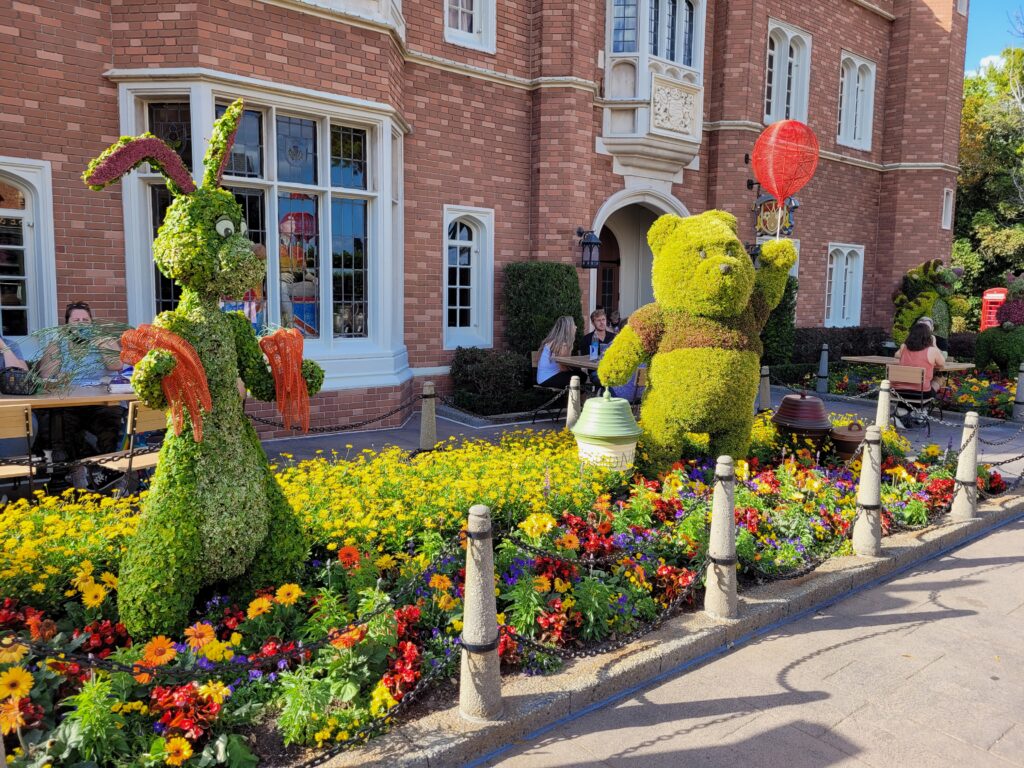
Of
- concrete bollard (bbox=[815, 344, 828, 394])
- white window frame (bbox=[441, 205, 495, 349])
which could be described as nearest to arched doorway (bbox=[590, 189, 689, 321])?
concrete bollard (bbox=[815, 344, 828, 394])

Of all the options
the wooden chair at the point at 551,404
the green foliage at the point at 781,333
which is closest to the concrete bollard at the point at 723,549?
the wooden chair at the point at 551,404

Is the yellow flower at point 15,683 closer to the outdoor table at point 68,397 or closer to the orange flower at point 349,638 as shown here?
the orange flower at point 349,638

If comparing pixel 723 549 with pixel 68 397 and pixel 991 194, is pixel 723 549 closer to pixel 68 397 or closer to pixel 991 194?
pixel 68 397

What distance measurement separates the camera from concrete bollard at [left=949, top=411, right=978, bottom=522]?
6.48 metres

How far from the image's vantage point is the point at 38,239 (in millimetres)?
7785

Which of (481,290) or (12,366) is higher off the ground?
(481,290)

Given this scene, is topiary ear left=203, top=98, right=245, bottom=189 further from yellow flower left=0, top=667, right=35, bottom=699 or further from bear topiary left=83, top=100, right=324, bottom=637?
yellow flower left=0, top=667, right=35, bottom=699

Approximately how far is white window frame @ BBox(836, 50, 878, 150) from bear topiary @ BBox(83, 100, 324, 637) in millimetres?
17901

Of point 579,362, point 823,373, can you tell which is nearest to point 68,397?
point 579,362

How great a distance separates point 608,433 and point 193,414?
3.42 meters

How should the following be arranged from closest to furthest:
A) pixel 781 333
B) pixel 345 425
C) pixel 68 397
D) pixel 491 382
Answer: pixel 68 397 → pixel 345 425 → pixel 491 382 → pixel 781 333

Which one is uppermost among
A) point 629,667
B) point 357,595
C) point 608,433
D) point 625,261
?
point 625,261

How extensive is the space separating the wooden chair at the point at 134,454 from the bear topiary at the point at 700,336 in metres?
3.89

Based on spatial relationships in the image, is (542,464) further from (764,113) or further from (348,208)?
(764,113)
